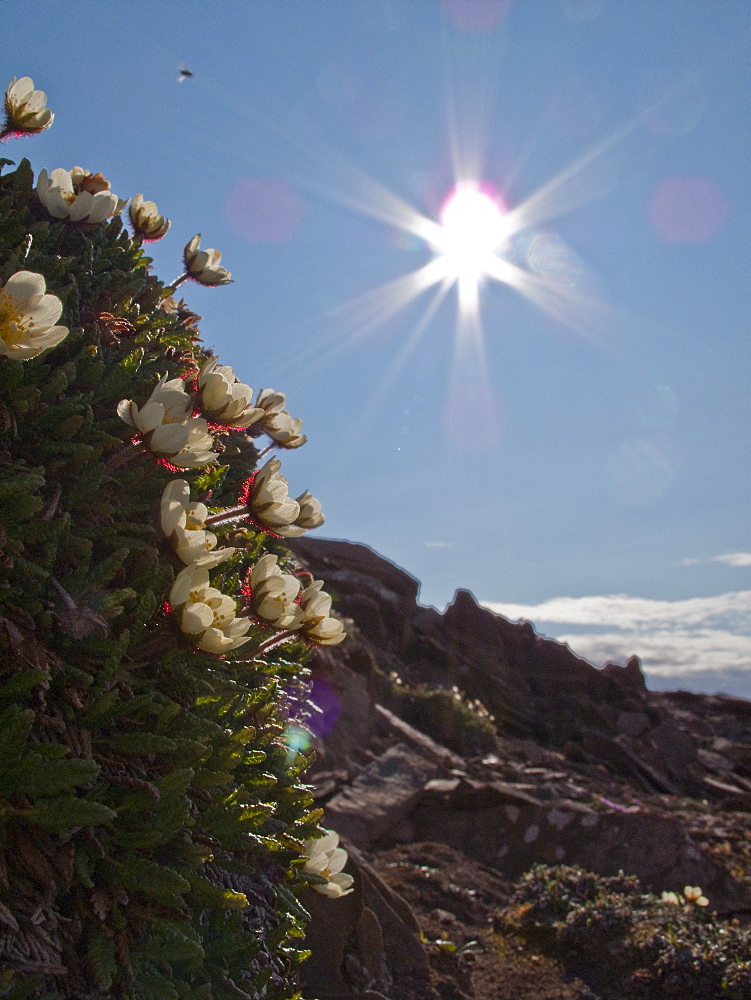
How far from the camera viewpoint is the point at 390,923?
13.6 feet

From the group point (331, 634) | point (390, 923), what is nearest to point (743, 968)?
point (390, 923)

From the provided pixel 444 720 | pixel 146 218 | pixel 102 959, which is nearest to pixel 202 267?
pixel 146 218

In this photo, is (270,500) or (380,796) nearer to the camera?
(270,500)

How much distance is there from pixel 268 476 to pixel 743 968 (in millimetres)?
4711

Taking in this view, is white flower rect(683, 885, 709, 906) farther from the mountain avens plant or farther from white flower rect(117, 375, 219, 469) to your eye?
white flower rect(117, 375, 219, 469)

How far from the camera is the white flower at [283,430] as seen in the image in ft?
13.6

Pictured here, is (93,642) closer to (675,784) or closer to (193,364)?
(193,364)

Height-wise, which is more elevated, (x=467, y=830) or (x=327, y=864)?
(x=327, y=864)

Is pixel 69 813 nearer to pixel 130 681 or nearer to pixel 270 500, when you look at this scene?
pixel 130 681

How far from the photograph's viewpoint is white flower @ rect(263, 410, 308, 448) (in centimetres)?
415

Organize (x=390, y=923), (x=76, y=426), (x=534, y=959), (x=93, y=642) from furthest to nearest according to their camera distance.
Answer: (x=534, y=959) < (x=390, y=923) < (x=76, y=426) < (x=93, y=642)

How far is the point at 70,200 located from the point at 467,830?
6987mm

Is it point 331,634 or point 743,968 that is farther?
point 743,968

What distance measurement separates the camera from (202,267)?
4.39m
